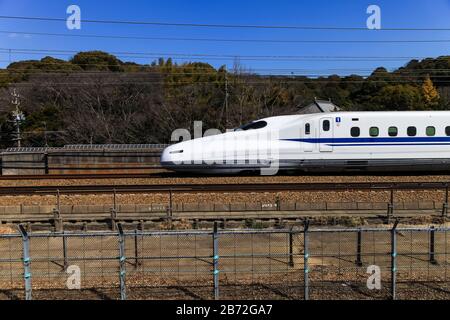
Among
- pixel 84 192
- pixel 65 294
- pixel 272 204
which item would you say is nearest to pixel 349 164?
pixel 272 204

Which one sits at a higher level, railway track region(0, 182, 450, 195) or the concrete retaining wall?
railway track region(0, 182, 450, 195)

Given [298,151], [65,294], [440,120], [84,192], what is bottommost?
[65,294]

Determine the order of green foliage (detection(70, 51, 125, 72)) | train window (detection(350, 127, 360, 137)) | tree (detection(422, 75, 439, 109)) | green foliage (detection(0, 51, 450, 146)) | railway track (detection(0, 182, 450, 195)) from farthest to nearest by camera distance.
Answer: green foliage (detection(70, 51, 125, 72)), tree (detection(422, 75, 439, 109)), green foliage (detection(0, 51, 450, 146)), train window (detection(350, 127, 360, 137)), railway track (detection(0, 182, 450, 195))

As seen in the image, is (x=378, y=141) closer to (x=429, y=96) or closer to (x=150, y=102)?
(x=150, y=102)

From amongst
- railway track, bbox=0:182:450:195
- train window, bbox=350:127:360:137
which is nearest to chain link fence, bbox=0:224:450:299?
railway track, bbox=0:182:450:195

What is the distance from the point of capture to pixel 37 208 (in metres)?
12.4

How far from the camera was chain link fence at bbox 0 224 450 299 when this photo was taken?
6.58 m

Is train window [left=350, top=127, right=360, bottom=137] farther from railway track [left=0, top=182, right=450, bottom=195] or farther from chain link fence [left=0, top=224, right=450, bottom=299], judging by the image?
chain link fence [left=0, top=224, right=450, bottom=299]

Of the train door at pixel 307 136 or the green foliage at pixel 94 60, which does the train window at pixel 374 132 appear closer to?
the train door at pixel 307 136

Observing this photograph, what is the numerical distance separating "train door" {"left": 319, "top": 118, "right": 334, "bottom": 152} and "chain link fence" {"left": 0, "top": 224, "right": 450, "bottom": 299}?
7.58m

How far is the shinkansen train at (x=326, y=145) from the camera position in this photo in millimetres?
17131
